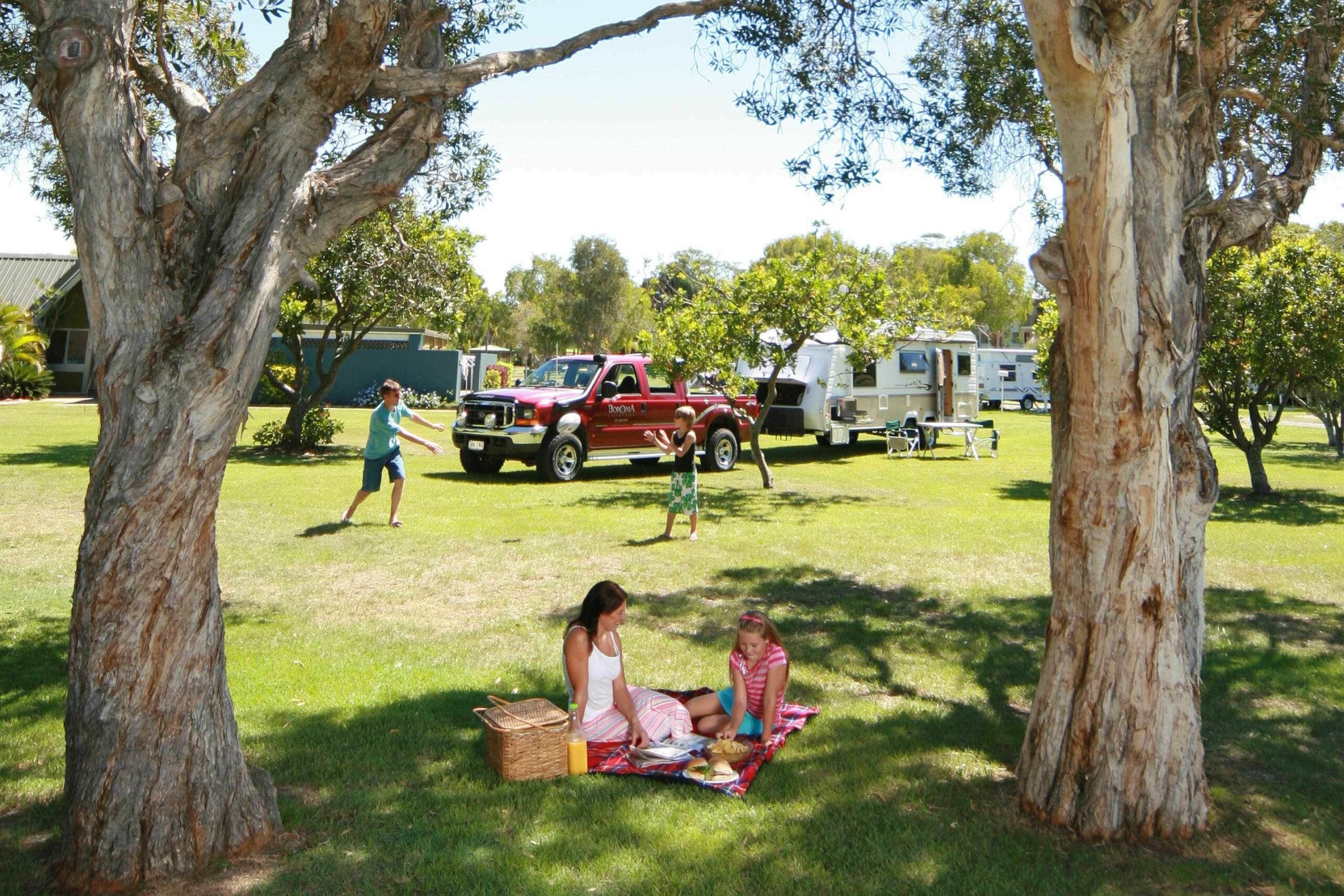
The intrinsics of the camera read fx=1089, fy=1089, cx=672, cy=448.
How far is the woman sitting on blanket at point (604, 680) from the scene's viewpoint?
527 centimetres

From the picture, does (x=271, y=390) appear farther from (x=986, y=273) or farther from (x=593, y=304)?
(x=986, y=273)

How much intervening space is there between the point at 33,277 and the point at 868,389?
2999 cm

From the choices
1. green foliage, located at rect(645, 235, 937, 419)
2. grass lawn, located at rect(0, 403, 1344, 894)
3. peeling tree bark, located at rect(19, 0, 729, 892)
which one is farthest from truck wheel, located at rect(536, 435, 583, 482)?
peeling tree bark, located at rect(19, 0, 729, 892)

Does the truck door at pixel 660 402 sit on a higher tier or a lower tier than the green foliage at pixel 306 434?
higher

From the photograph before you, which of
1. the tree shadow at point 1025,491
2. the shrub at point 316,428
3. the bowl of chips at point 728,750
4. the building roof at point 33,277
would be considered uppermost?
the building roof at point 33,277

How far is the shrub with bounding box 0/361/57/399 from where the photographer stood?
101 ft

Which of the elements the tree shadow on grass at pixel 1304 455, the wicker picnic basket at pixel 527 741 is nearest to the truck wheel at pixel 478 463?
the wicker picnic basket at pixel 527 741

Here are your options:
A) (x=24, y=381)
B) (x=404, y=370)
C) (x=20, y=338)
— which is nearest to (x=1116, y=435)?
(x=20, y=338)

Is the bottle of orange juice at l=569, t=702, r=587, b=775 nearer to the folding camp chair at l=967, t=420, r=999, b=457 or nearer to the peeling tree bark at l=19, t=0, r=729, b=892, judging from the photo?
the peeling tree bark at l=19, t=0, r=729, b=892

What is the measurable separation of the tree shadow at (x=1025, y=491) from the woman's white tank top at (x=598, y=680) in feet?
38.1

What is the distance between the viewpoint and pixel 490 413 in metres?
16.8

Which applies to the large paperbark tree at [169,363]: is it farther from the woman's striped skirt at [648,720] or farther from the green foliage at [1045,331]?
the green foliage at [1045,331]

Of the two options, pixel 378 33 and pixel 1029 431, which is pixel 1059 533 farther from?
pixel 1029 431

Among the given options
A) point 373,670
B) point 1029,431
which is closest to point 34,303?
point 1029,431
